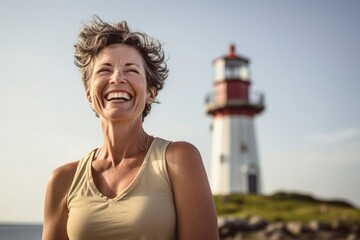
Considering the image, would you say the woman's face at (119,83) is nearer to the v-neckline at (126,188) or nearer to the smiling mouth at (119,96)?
the smiling mouth at (119,96)

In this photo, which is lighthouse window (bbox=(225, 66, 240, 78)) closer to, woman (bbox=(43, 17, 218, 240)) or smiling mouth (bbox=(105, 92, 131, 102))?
woman (bbox=(43, 17, 218, 240))

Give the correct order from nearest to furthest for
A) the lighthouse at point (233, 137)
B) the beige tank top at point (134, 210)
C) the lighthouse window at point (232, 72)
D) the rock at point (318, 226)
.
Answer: the beige tank top at point (134, 210) < the rock at point (318, 226) < the lighthouse at point (233, 137) < the lighthouse window at point (232, 72)

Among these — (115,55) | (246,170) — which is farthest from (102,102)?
(246,170)

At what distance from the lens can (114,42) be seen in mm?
2195

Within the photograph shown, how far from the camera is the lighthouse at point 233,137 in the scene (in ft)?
93.1

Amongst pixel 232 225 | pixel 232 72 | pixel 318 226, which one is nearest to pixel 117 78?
pixel 232 225

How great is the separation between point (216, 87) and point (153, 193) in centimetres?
2868

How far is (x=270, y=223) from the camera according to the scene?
23.6 meters

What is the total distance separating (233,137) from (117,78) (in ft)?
87.6

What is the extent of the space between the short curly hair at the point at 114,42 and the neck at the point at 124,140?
22cm

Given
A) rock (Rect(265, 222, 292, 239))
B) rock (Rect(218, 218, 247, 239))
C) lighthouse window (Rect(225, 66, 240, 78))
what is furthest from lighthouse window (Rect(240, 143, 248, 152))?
rock (Rect(265, 222, 292, 239))

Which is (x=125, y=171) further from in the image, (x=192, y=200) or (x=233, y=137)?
(x=233, y=137)

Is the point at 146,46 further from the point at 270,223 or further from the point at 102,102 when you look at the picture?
the point at 270,223

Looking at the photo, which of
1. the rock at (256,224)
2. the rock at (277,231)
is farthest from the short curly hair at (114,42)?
the rock at (256,224)
